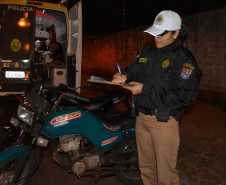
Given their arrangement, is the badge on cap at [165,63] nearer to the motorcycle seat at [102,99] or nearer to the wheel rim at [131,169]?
the motorcycle seat at [102,99]

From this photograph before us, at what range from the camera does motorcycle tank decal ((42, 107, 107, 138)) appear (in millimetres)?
2562

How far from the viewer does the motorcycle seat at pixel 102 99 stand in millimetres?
2772

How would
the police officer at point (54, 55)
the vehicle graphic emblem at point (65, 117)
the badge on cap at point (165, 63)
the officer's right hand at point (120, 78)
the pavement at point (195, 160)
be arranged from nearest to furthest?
the badge on cap at point (165, 63)
the officer's right hand at point (120, 78)
the vehicle graphic emblem at point (65, 117)
the pavement at point (195, 160)
the police officer at point (54, 55)

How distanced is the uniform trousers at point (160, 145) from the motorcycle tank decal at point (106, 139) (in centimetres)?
40

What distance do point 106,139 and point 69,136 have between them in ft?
1.46

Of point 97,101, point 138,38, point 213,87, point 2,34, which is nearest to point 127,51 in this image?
point 138,38

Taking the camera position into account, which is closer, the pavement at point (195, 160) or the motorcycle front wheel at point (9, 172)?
the motorcycle front wheel at point (9, 172)

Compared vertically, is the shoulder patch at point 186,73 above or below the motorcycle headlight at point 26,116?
above

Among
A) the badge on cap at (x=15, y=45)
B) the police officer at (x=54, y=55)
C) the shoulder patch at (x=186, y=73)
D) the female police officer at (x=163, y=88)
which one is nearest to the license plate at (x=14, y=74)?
the badge on cap at (x=15, y=45)

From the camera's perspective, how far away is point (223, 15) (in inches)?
246

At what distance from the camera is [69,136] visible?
2.67 metres

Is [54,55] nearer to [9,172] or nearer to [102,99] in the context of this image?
[102,99]

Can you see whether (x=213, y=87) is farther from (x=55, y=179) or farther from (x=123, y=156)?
(x=55, y=179)

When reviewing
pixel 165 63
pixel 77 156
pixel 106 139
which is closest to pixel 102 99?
pixel 106 139
